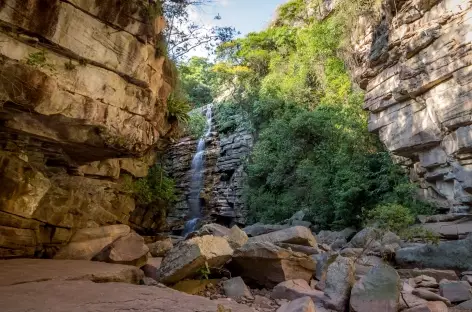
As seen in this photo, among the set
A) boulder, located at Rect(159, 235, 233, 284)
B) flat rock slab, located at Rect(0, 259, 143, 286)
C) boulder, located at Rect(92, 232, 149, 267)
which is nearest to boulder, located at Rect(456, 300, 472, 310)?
boulder, located at Rect(159, 235, 233, 284)

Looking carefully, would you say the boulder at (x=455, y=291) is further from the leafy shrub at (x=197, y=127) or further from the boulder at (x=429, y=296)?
the leafy shrub at (x=197, y=127)

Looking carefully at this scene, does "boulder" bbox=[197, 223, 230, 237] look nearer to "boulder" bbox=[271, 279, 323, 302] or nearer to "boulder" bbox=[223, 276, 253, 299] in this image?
"boulder" bbox=[223, 276, 253, 299]

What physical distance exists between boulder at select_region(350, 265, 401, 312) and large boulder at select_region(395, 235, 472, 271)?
3.22 m

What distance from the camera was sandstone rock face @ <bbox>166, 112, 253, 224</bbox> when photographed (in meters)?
20.3

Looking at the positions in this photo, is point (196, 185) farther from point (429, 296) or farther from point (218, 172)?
point (429, 296)

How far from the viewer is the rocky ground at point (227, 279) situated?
12.6 ft

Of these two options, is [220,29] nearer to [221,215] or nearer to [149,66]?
[149,66]

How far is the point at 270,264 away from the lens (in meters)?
5.99

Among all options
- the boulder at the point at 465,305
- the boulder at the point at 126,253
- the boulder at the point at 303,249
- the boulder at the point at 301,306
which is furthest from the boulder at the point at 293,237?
the boulder at the point at 301,306

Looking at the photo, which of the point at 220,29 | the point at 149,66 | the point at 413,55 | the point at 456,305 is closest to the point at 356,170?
the point at 413,55

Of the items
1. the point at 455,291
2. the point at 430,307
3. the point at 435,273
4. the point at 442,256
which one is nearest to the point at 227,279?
the point at 430,307

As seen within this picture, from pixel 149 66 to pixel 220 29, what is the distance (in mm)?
4391

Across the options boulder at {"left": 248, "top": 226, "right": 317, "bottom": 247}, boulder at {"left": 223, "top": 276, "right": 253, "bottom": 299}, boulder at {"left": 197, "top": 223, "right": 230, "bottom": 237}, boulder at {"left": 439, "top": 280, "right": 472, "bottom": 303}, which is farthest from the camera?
boulder at {"left": 197, "top": 223, "right": 230, "bottom": 237}

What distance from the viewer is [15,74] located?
4609mm
